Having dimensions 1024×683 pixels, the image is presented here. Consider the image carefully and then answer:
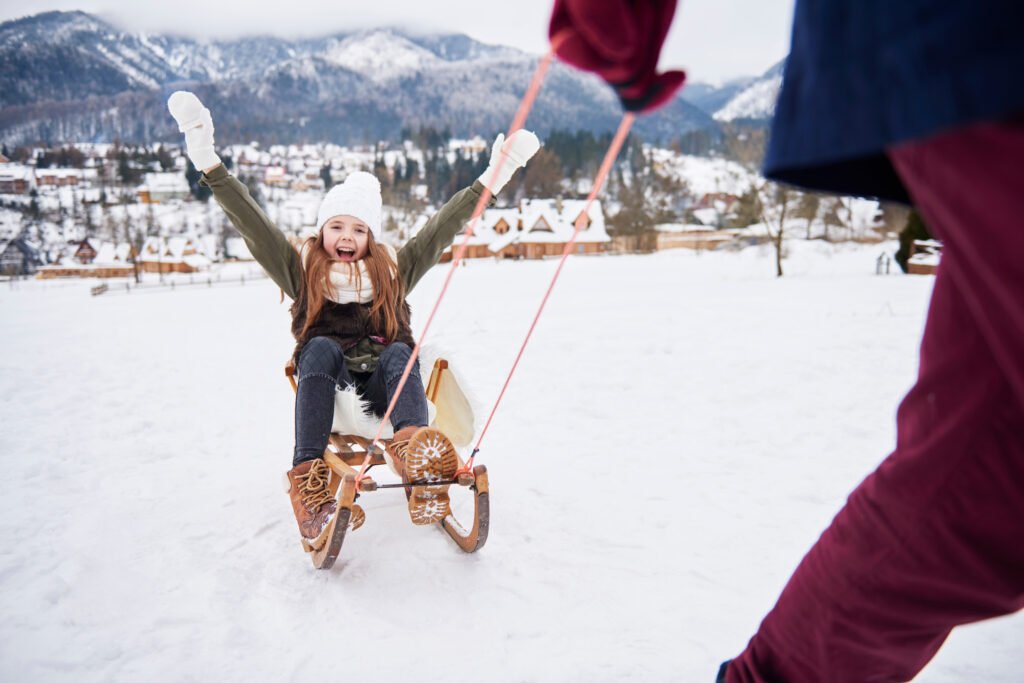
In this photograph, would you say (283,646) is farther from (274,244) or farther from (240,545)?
(274,244)

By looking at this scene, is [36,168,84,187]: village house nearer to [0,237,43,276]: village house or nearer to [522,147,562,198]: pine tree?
[0,237,43,276]: village house

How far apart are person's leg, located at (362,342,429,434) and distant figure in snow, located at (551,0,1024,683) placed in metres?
1.58

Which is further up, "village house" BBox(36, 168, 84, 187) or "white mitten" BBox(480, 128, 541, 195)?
"white mitten" BBox(480, 128, 541, 195)

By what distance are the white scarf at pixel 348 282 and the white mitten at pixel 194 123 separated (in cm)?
57

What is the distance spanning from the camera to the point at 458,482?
7.19 feet

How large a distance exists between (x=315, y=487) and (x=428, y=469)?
1.57 ft

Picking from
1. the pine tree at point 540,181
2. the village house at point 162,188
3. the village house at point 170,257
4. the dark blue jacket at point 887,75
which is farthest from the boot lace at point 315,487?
the village house at point 162,188

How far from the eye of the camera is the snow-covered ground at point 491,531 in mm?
1788

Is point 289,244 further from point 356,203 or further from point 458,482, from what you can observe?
point 458,482

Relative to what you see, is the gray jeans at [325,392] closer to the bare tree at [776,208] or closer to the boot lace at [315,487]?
the boot lace at [315,487]

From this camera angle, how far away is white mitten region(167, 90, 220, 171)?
7.59ft

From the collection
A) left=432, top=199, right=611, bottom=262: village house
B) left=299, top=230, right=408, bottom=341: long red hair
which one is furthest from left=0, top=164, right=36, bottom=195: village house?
left=299, top=230, right=408, bottom=341: long red hair

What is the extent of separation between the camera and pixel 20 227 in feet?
238

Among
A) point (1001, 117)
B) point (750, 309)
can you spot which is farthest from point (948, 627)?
point (750, 309)
